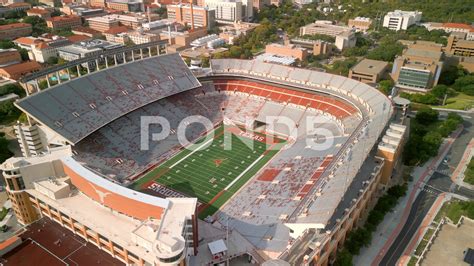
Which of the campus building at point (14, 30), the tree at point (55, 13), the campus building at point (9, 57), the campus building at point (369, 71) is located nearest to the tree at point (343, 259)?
the campus building at point (369, 71)

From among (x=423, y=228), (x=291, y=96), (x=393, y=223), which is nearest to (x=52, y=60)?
(x=291, y=96)

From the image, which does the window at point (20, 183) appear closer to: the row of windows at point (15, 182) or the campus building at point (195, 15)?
the row of windows at point (15, 182)

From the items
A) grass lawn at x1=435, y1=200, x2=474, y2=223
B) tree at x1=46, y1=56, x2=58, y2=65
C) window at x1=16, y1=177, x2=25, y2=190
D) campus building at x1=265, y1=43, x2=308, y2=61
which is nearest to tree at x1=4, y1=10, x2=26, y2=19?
tree at x1=46, y1=56, x2=58, y2=65

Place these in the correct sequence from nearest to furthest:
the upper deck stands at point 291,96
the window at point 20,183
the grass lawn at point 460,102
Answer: the window at point 20,183, the upper deck stands at point 291,96, the grass lawn at point 460,102

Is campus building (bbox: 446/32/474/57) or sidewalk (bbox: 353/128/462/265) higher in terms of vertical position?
campus building (bbox: 446/32/474/57)

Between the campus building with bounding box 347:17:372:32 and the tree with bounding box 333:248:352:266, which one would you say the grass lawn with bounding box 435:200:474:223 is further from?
the campus building with bounding box 347:17:372:32

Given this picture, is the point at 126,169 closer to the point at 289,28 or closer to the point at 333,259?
the point at 333,259
